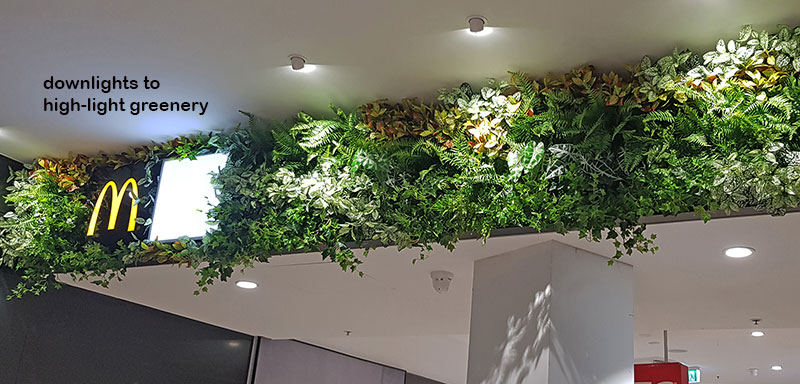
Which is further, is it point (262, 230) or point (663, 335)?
point (663, 335)

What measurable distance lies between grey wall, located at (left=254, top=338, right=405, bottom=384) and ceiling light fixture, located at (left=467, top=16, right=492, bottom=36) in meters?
4.45

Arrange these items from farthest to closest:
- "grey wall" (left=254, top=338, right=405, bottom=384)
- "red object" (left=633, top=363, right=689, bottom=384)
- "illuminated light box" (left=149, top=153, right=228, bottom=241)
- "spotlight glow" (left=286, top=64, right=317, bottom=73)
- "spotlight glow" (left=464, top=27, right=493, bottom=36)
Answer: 1. "grey wall" (left=254, top=338, right=405, bottom=384)
2. "red object" (left=633, top=363, right=689, bottom=384)
3. "illuminated light box" (left=149, top=153, right=228, bottom=241)
4. "spotlight glow" (left=286, top=64, right=317, bottom=73)
5. "spotlight glow" (left=464, top=27, right=493, bottom=36)

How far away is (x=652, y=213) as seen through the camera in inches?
121

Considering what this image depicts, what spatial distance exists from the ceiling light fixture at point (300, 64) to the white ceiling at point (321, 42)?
0.04 meters

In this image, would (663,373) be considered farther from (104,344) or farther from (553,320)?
(104,344)

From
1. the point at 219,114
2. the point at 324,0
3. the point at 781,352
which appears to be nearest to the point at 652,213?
the point at 324,0

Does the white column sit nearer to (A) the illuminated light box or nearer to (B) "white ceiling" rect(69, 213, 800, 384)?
(B) "white ceiling" rect(69, 213, 800, 384)

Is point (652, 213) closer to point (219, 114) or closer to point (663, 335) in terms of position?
point (219, 114)

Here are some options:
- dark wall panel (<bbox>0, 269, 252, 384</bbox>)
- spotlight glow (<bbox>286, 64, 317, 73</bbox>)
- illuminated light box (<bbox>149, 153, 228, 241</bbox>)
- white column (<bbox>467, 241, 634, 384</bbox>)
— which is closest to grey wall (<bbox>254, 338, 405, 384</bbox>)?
dark wall panel (<bbox>0, 269, 252, 384</bbox>)

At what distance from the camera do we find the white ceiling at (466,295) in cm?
351

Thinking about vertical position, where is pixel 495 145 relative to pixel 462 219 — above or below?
above

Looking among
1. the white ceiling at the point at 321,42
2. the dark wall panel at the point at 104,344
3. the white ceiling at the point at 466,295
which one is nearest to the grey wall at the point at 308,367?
the dark wall panel at the point at 104,344

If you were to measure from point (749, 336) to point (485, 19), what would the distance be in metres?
4.52

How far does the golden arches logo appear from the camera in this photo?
14.5 ft
